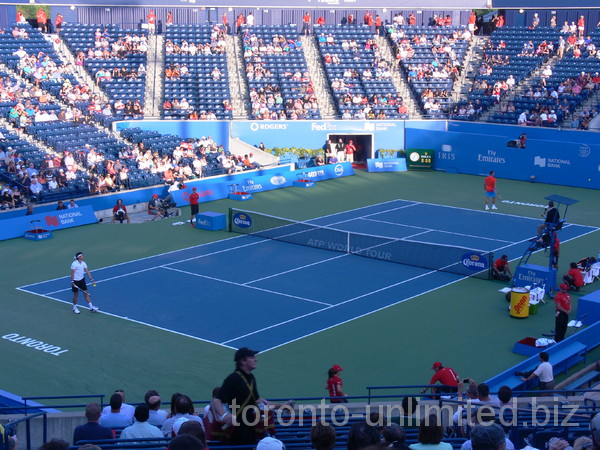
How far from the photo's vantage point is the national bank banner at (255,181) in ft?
118

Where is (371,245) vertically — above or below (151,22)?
below

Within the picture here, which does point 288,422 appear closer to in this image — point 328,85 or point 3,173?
point 3,173

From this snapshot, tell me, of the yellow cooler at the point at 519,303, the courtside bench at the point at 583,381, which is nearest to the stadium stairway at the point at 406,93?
the yellow cooler at the point at 519,303

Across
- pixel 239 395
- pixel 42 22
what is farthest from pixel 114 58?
pixel 239 395

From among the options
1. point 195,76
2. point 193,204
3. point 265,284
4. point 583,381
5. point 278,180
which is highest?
point 195,76

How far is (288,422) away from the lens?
11.4 meters

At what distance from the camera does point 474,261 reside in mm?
25062

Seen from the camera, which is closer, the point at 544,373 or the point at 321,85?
the point at 544,373

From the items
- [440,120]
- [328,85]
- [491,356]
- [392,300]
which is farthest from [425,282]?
[328,85]

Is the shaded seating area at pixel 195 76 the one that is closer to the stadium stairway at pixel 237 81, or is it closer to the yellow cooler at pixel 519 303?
the stadium stairway at pixel 237 81

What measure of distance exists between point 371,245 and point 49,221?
11544 millimetres

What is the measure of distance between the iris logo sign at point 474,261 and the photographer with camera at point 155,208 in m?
13.1

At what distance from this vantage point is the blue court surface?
69.5 feet

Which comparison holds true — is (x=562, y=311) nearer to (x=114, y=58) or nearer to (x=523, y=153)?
(x=523, y=153)
